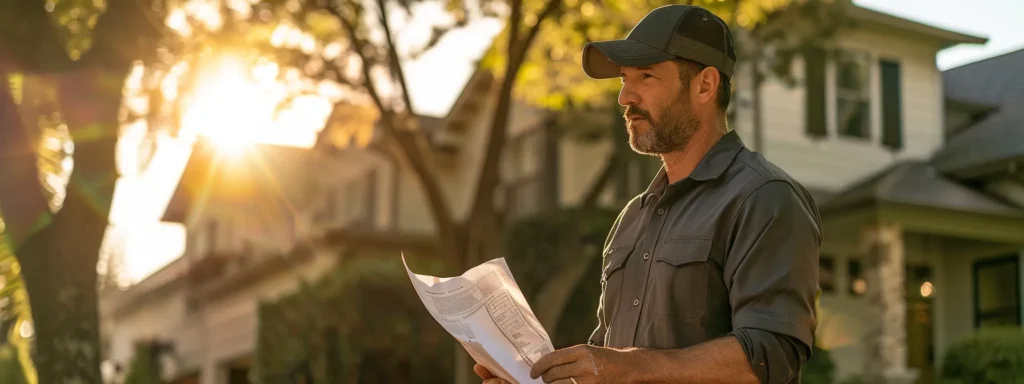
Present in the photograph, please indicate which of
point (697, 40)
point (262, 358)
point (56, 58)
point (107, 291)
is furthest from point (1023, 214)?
point (107, 291)

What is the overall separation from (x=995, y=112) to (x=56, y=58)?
14.9 m

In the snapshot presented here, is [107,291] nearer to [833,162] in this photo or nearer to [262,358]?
[262,358]

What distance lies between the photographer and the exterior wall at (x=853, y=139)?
787 inches

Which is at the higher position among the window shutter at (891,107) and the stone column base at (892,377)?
the window shutter at (891,107)

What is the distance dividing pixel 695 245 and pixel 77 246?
373 inches

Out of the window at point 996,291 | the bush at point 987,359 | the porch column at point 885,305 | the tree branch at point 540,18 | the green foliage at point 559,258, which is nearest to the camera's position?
the tree branch at point 540,18

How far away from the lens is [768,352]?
9.21 feet

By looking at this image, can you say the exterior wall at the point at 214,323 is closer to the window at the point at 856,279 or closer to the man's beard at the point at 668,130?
the window at the point at 856,279

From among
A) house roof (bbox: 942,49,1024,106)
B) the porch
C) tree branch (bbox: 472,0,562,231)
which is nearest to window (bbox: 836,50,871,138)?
the porch

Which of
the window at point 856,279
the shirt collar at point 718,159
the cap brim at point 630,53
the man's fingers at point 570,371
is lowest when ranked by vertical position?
the window at point 856,279

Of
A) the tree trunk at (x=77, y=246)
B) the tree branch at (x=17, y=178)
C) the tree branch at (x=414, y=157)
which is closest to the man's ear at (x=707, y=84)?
the tree trunk at (x=77, y=246)

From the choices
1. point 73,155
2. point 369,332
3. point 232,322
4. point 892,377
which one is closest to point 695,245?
point 73,155

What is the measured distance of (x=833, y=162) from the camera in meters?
20.4

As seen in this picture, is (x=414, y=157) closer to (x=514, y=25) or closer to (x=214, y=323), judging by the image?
(x=514, y=25)
